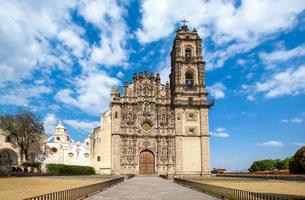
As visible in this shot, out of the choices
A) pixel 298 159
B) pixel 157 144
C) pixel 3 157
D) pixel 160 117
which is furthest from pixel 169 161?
pixel 3 157

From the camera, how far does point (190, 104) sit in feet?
179

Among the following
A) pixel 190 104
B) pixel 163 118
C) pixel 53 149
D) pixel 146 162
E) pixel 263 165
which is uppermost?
pixel 190 104

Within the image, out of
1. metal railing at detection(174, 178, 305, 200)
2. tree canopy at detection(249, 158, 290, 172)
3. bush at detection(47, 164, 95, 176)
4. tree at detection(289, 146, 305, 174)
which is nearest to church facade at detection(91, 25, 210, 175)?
bush at detection(47, 164, 95, 176)

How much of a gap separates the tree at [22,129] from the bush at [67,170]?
5.97m

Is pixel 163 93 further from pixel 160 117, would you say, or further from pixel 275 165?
pixel 275 165

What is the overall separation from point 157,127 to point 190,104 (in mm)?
6247

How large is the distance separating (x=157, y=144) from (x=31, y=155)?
2258cm

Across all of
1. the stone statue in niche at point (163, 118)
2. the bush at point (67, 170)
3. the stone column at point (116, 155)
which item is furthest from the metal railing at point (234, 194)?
the bush at point (67, 170)

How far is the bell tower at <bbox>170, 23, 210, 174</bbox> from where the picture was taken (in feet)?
173

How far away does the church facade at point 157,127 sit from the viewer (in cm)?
5259

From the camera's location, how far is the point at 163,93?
5584 cm

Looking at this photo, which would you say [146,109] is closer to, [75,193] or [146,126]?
[146,126]

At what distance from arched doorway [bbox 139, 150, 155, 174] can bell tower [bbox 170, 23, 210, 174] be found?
3.83m

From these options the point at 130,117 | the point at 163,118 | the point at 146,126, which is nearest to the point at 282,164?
the point at 163,118
